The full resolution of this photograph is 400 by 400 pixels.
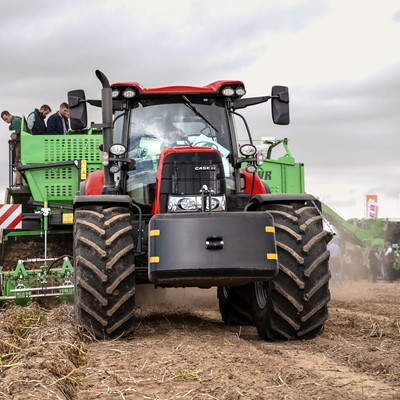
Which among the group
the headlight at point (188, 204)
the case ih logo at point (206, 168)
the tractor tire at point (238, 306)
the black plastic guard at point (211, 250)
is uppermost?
the case ih logo at point (206, 168)

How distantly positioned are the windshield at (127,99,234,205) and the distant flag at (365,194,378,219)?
76.3 ft

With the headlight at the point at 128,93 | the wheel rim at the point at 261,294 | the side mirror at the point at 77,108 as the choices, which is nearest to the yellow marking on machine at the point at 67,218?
the headlight at the point at 128,93

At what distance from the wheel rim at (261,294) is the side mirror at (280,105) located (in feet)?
5.61

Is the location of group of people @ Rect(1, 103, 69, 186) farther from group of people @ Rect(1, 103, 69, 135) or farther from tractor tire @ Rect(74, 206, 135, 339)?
tractor tire @ Rect(74, 206, 135, 339)

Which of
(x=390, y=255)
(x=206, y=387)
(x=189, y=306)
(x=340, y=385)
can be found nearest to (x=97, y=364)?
(x=206, y=387)

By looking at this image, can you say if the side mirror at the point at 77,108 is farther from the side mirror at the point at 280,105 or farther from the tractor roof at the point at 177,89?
the side mirror at the point at 280,105

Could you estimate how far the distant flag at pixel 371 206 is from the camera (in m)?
31.7

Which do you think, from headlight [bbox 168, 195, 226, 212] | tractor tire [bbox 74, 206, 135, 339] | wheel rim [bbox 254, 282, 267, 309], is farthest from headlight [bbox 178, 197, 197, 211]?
wheel rim [bbox 254, 282, 267, 309]

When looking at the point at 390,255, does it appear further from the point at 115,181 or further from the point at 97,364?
the point at 97,364

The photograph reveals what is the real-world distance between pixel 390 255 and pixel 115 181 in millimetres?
20063

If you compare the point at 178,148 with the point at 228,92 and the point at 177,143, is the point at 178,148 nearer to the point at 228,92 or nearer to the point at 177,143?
the point at 177,143

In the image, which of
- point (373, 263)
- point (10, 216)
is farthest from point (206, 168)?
point (373, 263)

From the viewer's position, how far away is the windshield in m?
8.63

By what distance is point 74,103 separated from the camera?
27.0 feet
